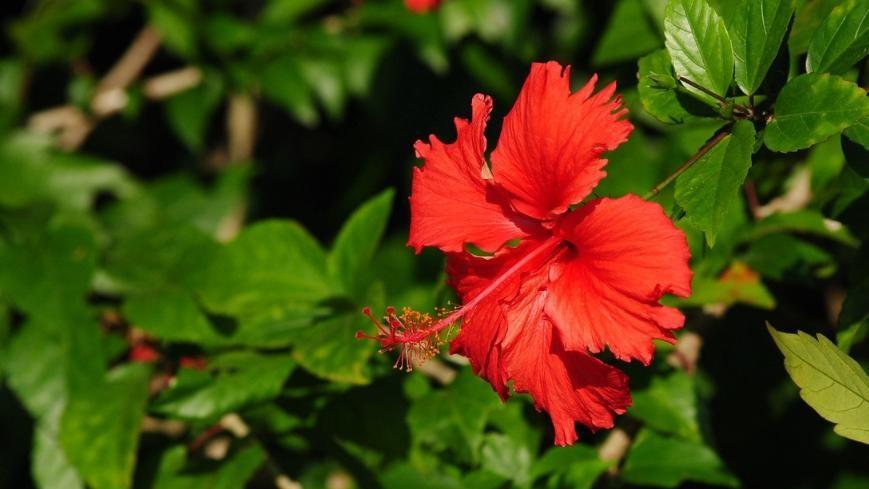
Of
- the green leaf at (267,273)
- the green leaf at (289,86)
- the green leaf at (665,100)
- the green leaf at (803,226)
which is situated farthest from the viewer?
the green leaf at (289,86)

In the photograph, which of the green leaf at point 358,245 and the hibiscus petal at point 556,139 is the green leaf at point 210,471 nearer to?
the green leaf at point 358,245

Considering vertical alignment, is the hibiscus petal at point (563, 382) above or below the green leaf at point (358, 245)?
above

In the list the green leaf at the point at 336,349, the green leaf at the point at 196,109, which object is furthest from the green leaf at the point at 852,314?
the green leaf at the point at 196,109

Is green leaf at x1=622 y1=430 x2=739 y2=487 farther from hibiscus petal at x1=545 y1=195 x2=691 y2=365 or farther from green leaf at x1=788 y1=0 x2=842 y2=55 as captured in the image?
green leaf at x1=788 y1=0 x2=842 y2=55

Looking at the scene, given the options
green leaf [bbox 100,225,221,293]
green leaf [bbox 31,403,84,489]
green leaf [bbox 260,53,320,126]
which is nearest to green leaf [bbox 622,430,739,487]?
green leaf [bbox 100,225,221,293]

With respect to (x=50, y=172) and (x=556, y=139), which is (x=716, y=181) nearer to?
(x=556, y=139)

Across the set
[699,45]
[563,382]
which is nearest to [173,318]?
[563,382]

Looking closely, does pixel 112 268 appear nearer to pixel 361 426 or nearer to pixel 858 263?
pixel 361 426
